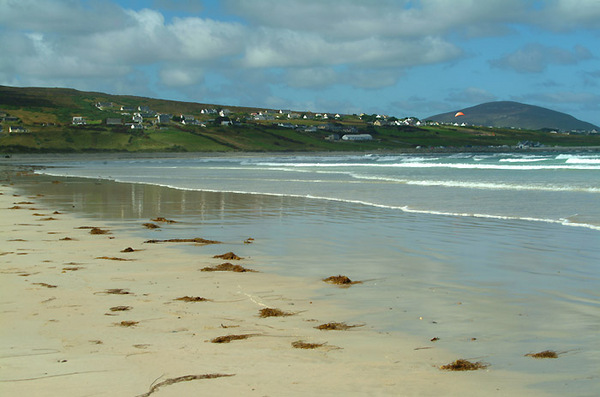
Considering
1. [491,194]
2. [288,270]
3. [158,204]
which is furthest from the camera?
[491,194]

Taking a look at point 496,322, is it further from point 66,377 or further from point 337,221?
point 337,221

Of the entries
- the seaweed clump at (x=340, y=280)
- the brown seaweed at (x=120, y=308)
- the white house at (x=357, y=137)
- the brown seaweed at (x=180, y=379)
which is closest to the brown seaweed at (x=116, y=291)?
the brown seaweed at (x=120, y=308)

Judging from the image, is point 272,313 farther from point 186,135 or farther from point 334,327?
point 186,135

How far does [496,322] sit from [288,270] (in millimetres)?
3767

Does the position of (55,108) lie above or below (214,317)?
above

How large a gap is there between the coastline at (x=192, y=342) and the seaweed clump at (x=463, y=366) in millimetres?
80

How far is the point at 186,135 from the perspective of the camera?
130000 mm

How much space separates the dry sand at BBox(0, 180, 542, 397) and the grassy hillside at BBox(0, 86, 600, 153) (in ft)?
342

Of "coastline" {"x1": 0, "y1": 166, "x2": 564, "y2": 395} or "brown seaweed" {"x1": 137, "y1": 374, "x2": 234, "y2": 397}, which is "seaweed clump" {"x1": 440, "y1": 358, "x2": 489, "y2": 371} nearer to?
"coastline" {"x1": 0, "y1": 166, "x2": 564, "y2": 395}

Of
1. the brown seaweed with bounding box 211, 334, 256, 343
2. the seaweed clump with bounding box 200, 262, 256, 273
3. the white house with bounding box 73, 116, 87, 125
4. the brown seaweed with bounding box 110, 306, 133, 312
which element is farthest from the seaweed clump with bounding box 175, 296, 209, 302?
the white house with bounding box 73, 116, 87, 125

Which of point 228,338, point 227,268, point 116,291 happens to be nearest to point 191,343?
point 228,338

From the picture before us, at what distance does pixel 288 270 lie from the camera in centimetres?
949

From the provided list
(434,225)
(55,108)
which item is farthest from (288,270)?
(55,108)

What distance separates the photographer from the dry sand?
4.62 metres
